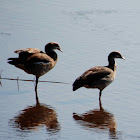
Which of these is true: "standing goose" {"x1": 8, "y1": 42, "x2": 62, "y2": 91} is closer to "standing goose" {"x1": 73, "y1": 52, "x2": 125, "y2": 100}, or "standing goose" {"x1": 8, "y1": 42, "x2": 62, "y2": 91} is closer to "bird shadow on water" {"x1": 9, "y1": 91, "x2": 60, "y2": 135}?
"standing goose" {"x1": 73, "y1": 52, "x2": 125, "y2": 100}

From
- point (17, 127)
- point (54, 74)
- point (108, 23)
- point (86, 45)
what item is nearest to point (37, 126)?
point (17, 127)

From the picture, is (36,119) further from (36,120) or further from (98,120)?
(98,120)

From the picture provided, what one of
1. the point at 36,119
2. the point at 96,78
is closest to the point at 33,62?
the point at 96,78

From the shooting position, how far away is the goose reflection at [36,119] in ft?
32.1

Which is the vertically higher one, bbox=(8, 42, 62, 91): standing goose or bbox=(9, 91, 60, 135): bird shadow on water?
bbox=(8, 42, 62, 91): standing goose

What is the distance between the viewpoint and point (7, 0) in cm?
2320

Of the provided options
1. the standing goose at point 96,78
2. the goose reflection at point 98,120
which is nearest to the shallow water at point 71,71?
the goose reflection at point 98,120

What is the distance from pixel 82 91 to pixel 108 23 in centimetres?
746

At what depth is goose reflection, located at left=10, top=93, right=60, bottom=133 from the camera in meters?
9.79

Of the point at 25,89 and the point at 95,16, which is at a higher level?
the point at 95,16

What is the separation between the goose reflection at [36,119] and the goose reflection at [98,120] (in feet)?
1.64

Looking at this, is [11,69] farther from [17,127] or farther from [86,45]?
[17,127]

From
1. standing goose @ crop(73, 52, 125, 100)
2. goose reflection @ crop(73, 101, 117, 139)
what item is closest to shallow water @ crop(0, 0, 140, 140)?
goose reflection @ crop(73, 101, 117, 139)

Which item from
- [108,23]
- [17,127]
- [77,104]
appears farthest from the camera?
[108,23]
